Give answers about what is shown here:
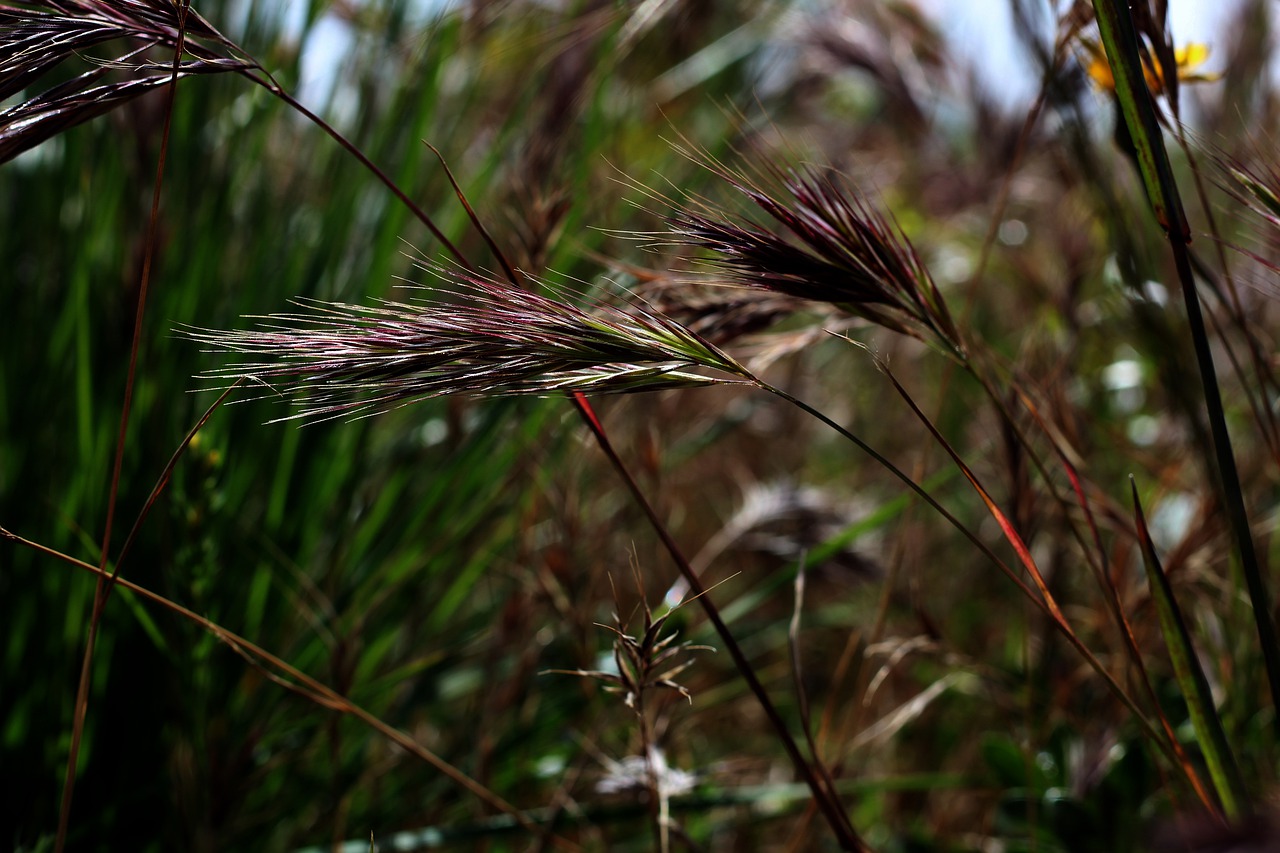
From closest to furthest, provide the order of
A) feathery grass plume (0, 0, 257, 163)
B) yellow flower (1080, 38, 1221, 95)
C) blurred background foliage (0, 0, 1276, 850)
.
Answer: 1. feathery grass plume (0, 0, 257, 163)
2. yellow flower (1080, 38, 1221, 95)
3. blurred background foliage (0, 0, 1276, 850)

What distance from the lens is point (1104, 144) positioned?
180 cm

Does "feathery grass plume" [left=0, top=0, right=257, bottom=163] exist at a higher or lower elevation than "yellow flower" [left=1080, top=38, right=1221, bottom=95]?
lower

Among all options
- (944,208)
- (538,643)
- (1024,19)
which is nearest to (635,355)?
(1024,19)

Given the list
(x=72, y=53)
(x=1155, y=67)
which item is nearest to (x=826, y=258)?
(x=1155, y=67)

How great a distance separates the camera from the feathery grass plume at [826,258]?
2.06 ft

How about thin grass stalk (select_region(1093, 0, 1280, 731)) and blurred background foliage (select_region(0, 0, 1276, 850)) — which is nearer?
thin grass stalk (select_region(1093, 0, 1280, 731))

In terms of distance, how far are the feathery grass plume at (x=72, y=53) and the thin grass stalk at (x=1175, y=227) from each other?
52 cm

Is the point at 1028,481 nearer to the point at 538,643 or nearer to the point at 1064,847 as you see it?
the point at 1064,847

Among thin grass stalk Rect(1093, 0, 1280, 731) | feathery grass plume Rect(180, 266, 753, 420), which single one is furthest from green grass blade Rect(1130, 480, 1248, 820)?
feathery grass plume Rect(180, 266, 753, 420)

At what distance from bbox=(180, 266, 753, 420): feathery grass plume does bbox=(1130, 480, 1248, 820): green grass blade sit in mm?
268

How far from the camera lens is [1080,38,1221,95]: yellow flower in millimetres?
734

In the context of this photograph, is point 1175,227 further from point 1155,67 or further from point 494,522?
point 494,522

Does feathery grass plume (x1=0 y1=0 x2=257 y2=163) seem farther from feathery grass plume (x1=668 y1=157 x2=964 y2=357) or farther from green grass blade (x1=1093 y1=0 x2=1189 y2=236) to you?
green grass blade (x1=1093 y1=0 x2=1189 y2=236)

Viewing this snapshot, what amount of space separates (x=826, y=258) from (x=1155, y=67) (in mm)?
319
